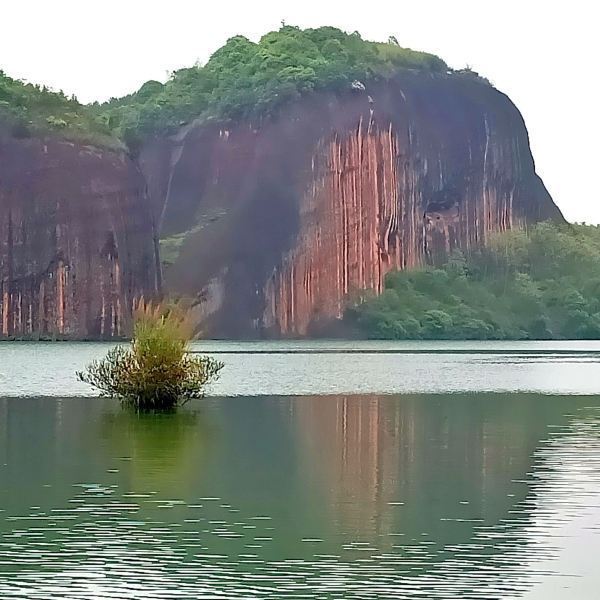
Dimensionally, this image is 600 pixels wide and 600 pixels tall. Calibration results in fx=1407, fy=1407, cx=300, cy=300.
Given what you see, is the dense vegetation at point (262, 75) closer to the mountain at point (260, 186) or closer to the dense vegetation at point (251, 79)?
the dense vegetation at point (251, 79)

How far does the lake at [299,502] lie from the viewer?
12.0 meters

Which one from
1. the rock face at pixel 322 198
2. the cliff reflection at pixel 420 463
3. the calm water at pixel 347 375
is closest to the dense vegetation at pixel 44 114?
the rock face at pixel 322 198

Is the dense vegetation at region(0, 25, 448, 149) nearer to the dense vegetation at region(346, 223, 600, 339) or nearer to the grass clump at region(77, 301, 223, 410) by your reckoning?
the dense vegetation at region(346, 223, 600, 339)

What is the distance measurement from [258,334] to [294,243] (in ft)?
30.5

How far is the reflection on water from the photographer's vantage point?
1190cm

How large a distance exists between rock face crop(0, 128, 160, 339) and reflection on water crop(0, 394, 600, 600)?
69681 mm

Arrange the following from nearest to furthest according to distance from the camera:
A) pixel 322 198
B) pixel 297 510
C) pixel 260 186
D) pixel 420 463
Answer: pixel 297 510 → pixel 420 463 → pixel 322 198 → pixel 260 186

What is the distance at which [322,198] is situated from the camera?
118625 millimetres

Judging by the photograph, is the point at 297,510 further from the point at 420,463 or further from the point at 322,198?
the point at 322,198

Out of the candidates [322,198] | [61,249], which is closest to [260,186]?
[322,198]

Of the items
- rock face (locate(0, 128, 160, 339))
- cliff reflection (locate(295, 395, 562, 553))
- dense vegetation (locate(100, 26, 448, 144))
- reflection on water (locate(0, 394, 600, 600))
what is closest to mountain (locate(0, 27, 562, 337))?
rock face (locate(0, 128, 160, 339))

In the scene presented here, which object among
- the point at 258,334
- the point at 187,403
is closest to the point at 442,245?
the point at 258,334

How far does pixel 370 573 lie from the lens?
12109 mm

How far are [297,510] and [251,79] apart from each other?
119 m
